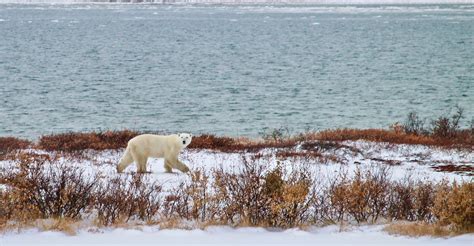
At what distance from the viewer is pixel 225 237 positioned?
9.04m

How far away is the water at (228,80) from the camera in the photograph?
113 feet

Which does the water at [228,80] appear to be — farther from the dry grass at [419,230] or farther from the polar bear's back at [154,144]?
the dry grass at [419,230]

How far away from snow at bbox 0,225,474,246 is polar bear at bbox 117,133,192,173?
4.46 metres

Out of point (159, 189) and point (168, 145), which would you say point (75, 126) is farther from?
point (159, 189)

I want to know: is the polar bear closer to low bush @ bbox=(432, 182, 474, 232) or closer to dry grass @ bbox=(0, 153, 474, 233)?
dry grass @ bbox=(0, 153, 474, 233)

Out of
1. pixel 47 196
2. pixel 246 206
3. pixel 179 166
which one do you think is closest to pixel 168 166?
pixel 179 166

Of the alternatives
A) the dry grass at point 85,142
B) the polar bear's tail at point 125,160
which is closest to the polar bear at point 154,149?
the polar bear's tail at point 125,160

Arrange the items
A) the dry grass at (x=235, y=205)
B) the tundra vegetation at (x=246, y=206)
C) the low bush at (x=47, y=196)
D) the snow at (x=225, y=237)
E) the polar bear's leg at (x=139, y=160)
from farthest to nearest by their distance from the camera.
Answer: the polar bear's leg at (x=139, y=160), the low bush at (x=47, y=196), the dry grass at (x=235, y=205), the tundra vegetation at (x=246, y=206), the snow at (x=225, y=237)

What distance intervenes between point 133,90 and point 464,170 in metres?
32.2

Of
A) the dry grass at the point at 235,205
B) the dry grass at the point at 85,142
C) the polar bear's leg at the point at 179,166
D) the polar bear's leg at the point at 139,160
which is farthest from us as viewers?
the dry grass at the point at 85,142

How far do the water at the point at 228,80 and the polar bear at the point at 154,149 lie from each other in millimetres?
16306

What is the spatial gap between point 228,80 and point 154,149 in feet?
120

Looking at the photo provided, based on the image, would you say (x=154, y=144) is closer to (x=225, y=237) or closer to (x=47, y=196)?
(x=47, y=196)

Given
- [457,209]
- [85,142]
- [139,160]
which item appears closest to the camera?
[457,209]
